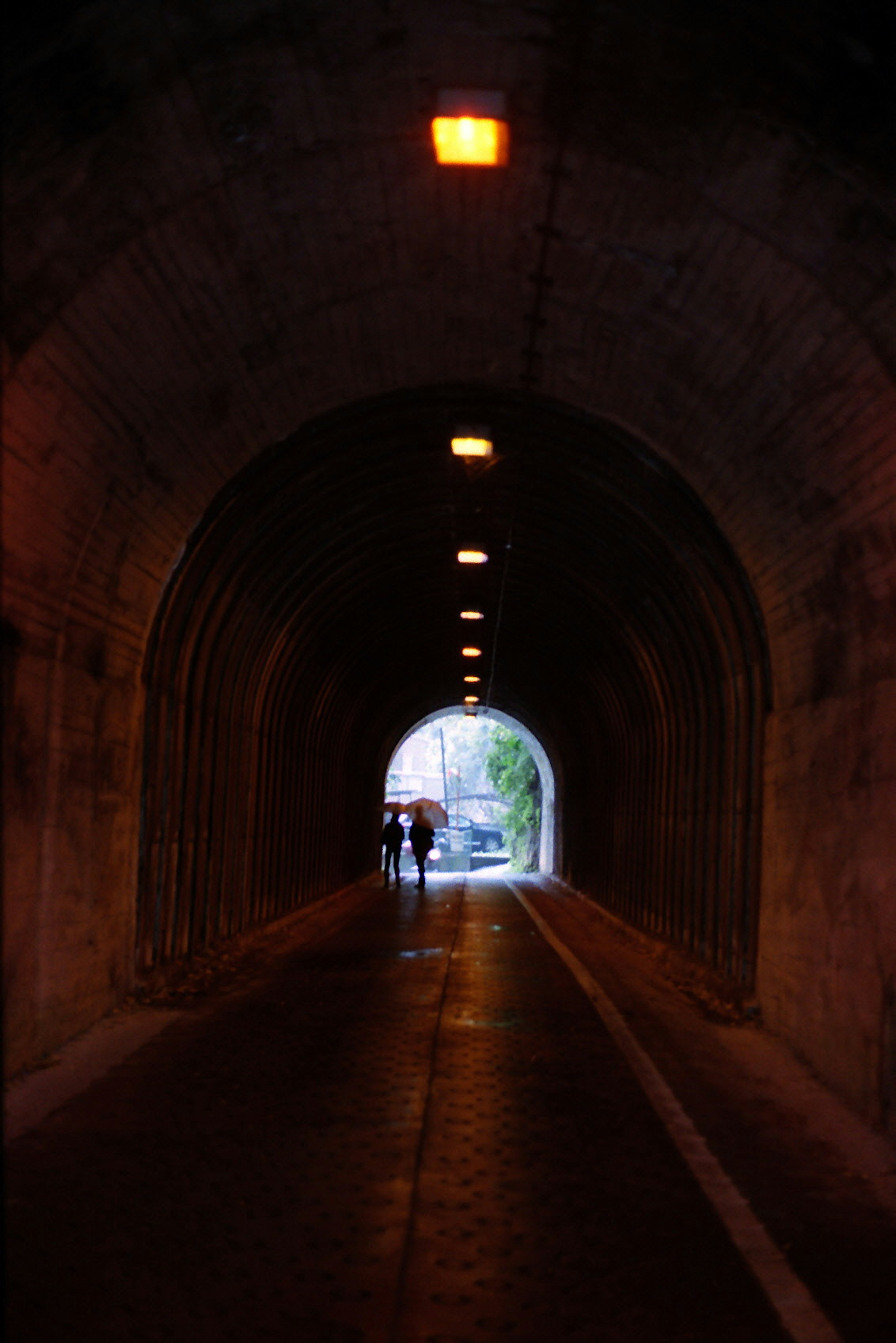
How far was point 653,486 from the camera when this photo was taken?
11820 millimetres

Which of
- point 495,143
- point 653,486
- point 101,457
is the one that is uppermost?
point 495,143

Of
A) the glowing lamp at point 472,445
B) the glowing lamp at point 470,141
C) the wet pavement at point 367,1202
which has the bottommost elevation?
the wet pavement at point 367,1202

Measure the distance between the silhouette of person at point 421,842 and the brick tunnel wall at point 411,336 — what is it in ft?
62.0

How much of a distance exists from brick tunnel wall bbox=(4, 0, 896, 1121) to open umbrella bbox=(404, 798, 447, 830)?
2068 centimetres

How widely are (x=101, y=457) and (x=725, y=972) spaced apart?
7.46 metres

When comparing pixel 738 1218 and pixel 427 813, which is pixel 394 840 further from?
pixel 738 1218

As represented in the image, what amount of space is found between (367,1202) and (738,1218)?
4.91 feet

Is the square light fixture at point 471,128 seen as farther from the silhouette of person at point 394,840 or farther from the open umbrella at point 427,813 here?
the open umbrella at point 427,813

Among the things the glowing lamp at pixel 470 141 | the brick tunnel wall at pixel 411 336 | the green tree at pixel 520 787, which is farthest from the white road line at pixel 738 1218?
the green tree at pixel 520 787

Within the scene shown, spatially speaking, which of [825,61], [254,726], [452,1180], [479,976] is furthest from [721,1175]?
[254,726]

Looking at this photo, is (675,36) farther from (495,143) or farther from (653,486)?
(653,486)

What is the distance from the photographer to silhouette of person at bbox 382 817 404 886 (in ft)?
96.7

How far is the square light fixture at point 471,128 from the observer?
6645mm

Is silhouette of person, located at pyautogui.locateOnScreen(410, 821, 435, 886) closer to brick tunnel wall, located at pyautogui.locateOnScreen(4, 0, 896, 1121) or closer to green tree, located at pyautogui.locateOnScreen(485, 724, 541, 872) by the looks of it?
green tree, located at pyautogui.locateOnScreen(485, 724, 541, 872)
